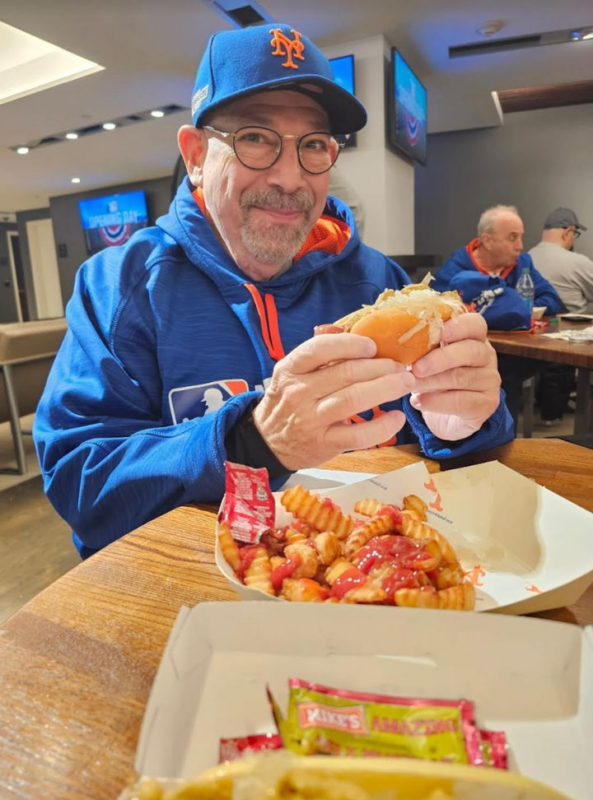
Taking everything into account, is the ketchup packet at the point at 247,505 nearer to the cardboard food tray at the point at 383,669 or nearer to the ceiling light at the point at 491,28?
the cardboard food tray at the point at 383,669

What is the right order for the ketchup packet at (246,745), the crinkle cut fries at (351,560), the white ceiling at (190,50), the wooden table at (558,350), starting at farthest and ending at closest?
the white ceiling at (190,50), the wooden table at (558,350), the crinkle cut fries at (351,560), the ketchup packet at (246,745)

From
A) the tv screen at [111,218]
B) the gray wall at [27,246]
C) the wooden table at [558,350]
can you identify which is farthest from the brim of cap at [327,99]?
the gray wall at [27,246]

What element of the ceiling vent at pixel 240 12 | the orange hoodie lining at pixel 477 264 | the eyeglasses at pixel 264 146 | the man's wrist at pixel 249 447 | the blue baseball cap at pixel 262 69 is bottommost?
the man's wrist at pixel 249 447

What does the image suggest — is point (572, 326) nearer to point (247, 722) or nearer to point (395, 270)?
point (395, 270)

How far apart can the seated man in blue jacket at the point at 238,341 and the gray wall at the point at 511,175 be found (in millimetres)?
7323

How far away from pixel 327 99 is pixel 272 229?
1.09 ft

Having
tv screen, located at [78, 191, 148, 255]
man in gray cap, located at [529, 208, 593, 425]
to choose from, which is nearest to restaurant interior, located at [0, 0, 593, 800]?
man in gray cap, located at [529, 208, 593, 425]

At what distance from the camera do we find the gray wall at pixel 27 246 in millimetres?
14121

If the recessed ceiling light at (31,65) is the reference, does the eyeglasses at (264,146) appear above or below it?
below

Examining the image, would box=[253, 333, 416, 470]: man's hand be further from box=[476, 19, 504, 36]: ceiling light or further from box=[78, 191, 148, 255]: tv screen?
box=[78, 191, 148, 255]: tv screen

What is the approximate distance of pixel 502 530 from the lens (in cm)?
81

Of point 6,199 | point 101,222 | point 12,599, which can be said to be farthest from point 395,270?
point 6,199

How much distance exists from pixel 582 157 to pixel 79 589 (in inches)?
343

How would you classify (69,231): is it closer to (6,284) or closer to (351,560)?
(6,284)
